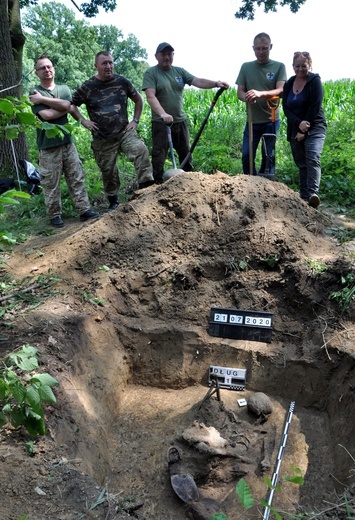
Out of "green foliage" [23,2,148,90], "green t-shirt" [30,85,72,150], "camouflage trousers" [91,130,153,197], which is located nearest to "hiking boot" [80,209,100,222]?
"camouflage trousers" [91,130,153,197]

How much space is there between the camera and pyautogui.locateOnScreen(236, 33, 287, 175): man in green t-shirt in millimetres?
5480

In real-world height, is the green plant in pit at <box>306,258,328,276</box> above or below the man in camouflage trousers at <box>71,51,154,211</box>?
below

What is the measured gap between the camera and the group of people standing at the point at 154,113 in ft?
17.3

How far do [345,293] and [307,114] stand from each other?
235 centimetres

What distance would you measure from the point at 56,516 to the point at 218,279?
2.70 metres

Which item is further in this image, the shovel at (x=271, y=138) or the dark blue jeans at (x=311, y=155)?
the shovel at (x=271, y=138)

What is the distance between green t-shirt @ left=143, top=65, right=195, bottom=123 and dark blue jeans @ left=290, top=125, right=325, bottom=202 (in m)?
1.57

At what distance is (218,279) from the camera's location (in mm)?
4566

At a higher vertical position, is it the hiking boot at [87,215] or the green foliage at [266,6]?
the green foliage at [266,6]

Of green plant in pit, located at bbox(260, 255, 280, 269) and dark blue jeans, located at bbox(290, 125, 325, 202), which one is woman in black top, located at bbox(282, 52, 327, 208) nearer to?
dark blue jeans, located at bbox(290, 125, 325, 202)

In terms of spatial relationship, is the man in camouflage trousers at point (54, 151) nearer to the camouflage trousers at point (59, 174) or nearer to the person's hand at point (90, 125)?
the camouflage trousers at point (59, 174)

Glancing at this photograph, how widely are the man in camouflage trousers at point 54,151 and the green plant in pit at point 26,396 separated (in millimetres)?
3342

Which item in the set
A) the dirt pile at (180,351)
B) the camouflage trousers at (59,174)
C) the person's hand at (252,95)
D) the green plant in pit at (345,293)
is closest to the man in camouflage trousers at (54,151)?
the camouflage trousers at (59,174)

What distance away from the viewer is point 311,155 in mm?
5277
